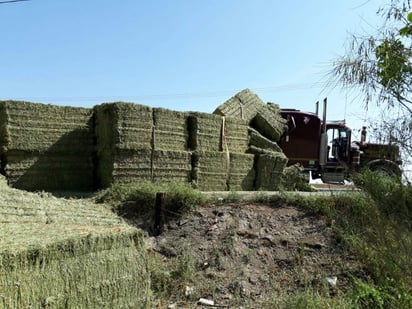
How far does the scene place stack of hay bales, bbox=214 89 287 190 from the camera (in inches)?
357

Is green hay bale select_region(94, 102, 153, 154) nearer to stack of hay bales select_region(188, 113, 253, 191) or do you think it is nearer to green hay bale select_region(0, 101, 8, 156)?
stack of hay bales select_region(188, 113, 253, 191)

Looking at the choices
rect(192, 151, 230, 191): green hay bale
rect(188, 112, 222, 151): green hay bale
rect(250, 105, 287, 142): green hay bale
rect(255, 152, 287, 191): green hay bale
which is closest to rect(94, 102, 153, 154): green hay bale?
rect(188, 112, 222, 151): green hay bale

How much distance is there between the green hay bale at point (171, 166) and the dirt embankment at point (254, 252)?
3.35 feet

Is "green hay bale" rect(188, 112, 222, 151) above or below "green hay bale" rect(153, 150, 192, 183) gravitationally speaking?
above

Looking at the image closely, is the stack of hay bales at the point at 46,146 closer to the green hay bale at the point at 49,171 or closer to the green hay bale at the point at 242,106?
the green hay bale at the point at 49,171

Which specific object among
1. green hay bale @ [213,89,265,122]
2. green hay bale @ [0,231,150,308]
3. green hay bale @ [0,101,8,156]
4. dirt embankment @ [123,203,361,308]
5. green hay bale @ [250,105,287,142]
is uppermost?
green hay bale @ [213,89,265,122]

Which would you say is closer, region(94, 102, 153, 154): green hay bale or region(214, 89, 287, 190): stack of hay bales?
region(94, 102, 153, 154): green hay bale

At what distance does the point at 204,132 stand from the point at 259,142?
6.41 feet

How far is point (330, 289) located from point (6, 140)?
518cm

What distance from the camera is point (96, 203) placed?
20.3 feet

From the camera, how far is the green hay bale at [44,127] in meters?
6.62

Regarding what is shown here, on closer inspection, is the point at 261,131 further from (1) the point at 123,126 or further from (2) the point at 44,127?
(2) the point at 44,127

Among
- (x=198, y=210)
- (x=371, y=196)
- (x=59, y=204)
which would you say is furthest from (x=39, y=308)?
(x=198, y=210)

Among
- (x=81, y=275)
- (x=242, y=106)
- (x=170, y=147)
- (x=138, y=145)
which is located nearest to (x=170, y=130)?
(x=170, y=147)
